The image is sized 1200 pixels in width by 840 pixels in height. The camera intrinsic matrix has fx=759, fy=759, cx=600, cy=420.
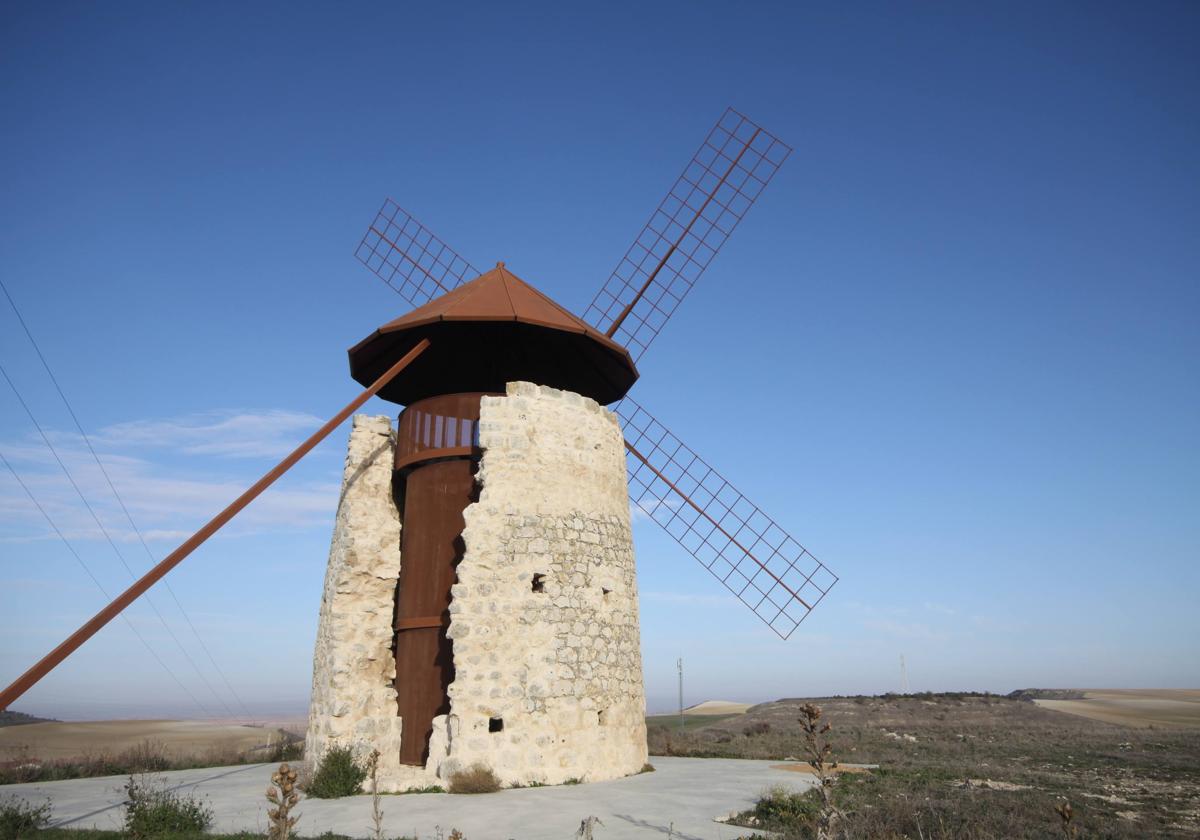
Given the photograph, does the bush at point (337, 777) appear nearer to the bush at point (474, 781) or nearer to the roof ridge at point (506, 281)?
the bush at point (474, 781)

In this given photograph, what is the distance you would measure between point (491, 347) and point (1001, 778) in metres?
10.2

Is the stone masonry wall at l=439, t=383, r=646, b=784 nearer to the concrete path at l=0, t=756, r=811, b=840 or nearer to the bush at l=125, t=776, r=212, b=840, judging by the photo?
the concrete path at l=0, t=756, r=811, b=840

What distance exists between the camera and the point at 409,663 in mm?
11641

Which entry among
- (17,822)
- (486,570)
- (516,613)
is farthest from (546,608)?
(17,822)

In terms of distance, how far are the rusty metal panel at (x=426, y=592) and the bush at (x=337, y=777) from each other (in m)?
1.05

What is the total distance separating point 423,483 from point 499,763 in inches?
179

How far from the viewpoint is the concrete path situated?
7.39 metres

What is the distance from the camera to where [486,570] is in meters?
10.7

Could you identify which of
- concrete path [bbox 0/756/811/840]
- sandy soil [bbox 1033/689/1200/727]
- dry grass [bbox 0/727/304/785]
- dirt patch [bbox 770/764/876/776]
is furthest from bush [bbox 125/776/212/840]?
sandy soil [bbox 1033/689/1200/727]

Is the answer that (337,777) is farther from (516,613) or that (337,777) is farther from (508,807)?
(516,613)

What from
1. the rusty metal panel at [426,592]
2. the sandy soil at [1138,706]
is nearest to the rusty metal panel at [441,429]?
the rusty metal panel at [426,592]

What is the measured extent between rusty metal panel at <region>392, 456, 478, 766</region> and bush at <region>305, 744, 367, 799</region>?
105 centimetres

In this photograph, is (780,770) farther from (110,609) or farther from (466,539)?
(110,609)

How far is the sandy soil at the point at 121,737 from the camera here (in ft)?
67.2
